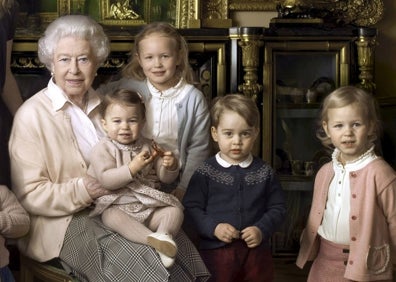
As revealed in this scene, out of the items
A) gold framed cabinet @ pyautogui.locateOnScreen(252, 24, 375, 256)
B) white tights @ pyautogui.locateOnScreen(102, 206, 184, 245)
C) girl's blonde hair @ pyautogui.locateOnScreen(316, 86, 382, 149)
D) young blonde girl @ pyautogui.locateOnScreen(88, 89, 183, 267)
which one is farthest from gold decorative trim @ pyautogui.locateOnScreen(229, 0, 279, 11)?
white tights @ pyautogui.locateOnScreen(102, 206, 184, 245)

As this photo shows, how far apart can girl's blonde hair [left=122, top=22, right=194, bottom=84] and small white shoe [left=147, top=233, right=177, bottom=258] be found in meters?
0.41

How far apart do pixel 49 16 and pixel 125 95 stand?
0.64m

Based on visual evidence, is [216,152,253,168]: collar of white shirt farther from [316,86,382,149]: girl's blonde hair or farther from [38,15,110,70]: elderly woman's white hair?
[38,15,110,70]: elderly woman's white hair

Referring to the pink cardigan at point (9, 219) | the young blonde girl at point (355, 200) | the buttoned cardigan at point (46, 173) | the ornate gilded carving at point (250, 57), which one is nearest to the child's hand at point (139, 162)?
the buttoned cardigan at point (46, 173)

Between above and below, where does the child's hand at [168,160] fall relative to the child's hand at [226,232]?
above

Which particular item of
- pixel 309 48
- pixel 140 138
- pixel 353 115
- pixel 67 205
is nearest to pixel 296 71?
pixel 309 48

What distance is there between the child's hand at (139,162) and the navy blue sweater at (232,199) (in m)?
0.17

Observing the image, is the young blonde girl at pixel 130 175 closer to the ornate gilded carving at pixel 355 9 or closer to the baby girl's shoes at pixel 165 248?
the baby girl's shoes at pixel 165 248

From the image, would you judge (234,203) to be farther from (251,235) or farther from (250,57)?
(250,57)

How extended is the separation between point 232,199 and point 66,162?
14.4 inches

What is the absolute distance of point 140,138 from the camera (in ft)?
5.89

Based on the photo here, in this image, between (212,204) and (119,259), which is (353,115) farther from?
(119,259)

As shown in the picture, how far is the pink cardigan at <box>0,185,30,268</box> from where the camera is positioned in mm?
1729

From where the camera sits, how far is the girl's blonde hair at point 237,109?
5.94 ft
